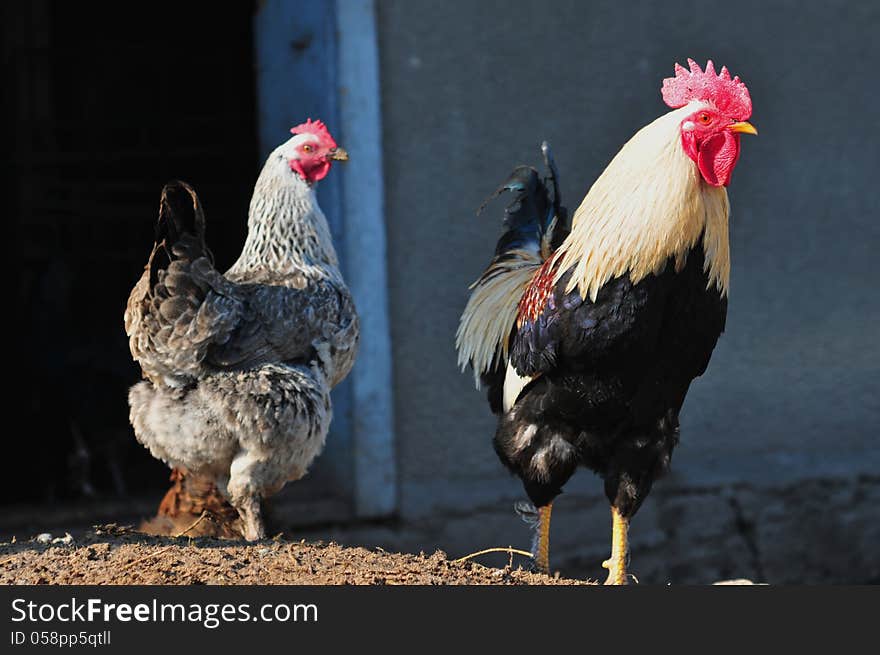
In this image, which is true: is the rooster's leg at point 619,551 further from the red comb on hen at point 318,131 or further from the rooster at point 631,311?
the red comb on hen at point 318,131

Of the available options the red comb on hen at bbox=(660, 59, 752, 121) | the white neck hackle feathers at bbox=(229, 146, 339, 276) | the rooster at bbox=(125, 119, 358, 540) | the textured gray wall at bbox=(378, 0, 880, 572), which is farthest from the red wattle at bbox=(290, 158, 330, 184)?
the red comb on hen at bbox=(660, 59, 752, 121)

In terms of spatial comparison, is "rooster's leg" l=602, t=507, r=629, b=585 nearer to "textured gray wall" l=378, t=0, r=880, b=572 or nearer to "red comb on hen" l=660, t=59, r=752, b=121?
"red comb on hen" l=660, t=59, r=752, b=121

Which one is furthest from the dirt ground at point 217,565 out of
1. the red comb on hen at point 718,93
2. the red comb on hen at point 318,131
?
the red comb on hen at point 318,131

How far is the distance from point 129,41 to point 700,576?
6.29 metres

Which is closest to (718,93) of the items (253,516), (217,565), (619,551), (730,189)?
(619,551)

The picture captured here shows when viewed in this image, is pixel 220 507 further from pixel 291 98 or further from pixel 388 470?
pixel 291 98

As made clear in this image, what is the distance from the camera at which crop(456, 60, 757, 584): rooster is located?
4.08 meters

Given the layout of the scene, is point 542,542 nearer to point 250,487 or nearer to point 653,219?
point 250,487

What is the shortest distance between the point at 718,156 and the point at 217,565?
2155 mm

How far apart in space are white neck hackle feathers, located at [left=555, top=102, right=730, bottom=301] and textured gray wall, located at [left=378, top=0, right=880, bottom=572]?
7.32ft

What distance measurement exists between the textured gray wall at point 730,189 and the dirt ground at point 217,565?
2.25m

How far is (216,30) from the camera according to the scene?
981 centimetres

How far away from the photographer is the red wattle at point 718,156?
4.05m

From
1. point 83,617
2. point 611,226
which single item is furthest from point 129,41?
point 83,617
